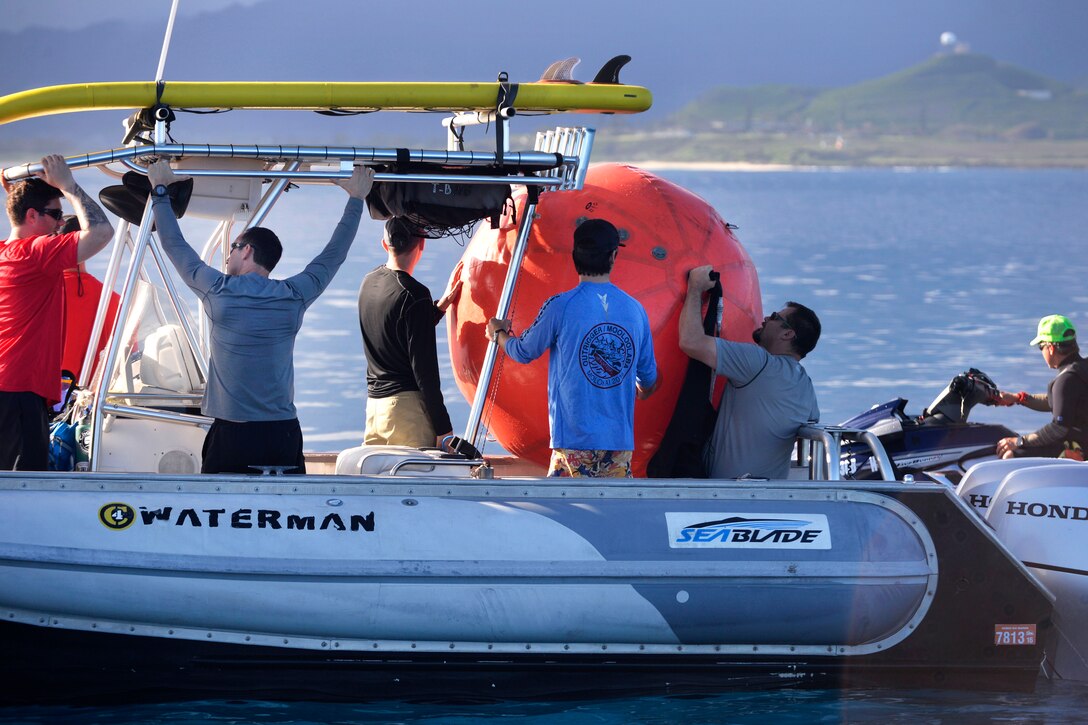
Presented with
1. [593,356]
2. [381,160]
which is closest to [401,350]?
[381,160]

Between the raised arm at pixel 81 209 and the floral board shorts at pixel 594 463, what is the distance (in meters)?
1.85

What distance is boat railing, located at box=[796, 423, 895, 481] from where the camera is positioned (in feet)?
17.3

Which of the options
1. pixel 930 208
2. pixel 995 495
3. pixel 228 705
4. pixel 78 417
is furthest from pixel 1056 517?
pixel 930 208

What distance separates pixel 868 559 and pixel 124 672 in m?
2.72

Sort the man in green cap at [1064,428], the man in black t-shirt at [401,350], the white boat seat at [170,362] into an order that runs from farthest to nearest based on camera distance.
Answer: the man in green cap at [1064,428], the white boat seat at [170,362], the man in black t-shirt at [401,350]

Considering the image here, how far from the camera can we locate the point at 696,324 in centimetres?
564

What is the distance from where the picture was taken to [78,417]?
5824 millimetres

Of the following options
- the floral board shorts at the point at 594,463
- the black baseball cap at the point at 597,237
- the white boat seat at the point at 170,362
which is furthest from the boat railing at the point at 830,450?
the white boat seat at the point at 170,362

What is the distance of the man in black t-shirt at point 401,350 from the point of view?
18.9 ft

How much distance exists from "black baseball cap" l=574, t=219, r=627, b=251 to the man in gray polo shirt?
26.9 inches

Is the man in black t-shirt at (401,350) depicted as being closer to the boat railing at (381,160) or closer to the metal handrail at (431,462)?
the metal handrail at (431,462)

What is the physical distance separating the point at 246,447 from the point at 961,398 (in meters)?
3.79

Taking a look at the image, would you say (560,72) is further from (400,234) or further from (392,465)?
(392,465)

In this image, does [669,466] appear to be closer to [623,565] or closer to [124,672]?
[623,565]
